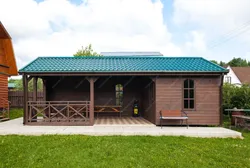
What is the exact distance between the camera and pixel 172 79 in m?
9.97

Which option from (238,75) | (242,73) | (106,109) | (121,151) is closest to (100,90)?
(106,109)

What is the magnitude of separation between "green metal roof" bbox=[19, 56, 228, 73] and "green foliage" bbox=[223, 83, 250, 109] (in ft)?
10.1

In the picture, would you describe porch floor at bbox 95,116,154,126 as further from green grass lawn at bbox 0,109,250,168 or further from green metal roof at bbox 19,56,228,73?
green grass lawn at bbox 0,109,250,168

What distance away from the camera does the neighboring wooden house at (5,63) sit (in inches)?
583

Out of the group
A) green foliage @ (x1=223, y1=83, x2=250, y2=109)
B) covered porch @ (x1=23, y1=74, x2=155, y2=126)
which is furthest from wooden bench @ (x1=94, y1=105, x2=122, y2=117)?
green foliage @ (x1=223, y1=83, x2=250, y2=109)

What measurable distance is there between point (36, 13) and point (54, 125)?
9359mm

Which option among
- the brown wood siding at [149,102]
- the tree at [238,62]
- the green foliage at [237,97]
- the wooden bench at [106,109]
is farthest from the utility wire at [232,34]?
the tree at [238,62]

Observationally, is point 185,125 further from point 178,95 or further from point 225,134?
point 225,134

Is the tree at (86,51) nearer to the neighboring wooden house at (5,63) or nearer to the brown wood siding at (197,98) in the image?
the neighboring wooden house at (5,63)

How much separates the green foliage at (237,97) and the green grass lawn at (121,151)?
4.99 meters

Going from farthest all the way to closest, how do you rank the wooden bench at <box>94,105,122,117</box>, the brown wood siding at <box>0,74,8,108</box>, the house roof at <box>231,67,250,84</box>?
1. the house roof at <box>231,67,250,84</box>
2. the brown wood siding at <box>0,74,8,108</box>
3. the wooden bench at <box>94,105,122,117</box>

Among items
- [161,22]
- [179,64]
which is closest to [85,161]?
[179,64]

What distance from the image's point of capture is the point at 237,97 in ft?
40.8

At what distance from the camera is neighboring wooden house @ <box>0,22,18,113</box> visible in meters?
14.8
